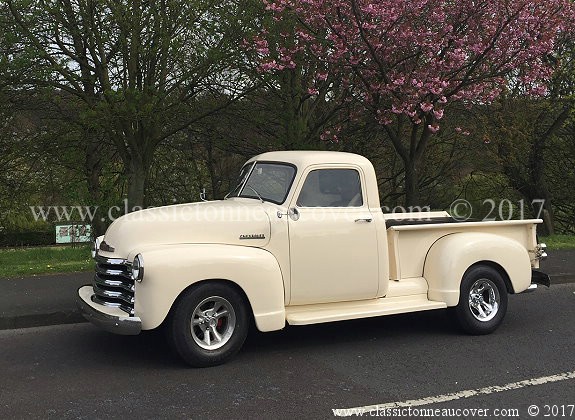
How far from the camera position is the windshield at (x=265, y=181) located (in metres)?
5.95

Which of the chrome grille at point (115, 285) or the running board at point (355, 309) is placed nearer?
the chrome grille at point (115, 285)

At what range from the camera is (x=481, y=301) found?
21.2 ft

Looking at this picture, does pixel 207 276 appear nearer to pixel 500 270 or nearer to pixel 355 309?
pixel 355 309

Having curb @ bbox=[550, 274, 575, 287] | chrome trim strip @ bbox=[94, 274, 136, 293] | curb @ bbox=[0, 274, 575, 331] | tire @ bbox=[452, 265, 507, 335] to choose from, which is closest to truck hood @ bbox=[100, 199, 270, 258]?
chrome trim strip @ bbox=[94, 274, 136, 293]

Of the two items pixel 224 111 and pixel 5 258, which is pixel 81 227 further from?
pixel 224 111

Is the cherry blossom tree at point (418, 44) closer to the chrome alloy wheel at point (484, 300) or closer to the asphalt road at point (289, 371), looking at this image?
the chrome alloy wheel at point (484, 300)

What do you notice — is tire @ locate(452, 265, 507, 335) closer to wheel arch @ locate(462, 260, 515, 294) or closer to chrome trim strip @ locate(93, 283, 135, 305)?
wheel arch @ locate(462, 260, 515, 294)

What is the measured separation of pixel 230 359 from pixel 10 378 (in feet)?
6.03

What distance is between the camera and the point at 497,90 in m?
12.3

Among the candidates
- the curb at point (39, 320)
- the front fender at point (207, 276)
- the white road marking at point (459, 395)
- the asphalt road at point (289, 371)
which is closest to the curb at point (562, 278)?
the asphalt road at point (289, 371)

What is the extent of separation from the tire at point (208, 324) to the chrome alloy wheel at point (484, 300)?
2606mm

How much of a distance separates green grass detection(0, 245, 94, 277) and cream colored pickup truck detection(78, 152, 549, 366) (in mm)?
3465

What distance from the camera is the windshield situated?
5945 millimetres

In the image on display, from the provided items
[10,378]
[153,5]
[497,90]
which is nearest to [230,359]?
[10,378]
